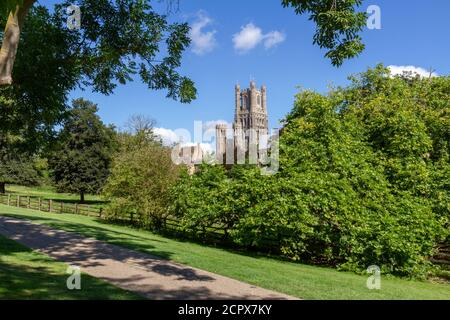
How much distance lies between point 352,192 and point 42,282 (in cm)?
1090

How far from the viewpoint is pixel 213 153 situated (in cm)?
2097

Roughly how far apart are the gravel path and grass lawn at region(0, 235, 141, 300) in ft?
1.39

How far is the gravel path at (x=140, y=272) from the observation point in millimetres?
7609

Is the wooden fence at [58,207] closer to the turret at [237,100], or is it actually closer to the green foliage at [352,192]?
the green foliage at [352,192]

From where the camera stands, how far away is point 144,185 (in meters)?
24.3

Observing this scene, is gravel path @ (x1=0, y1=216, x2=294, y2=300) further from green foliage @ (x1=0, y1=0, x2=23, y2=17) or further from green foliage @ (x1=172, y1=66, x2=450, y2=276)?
green foliage @ (x1=172, y1=66, x2=450, y2=276)

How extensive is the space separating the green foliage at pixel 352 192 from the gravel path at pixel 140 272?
18.3 feet

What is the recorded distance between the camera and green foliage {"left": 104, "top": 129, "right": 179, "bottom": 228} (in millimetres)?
23844

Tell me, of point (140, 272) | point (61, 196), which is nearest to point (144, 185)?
point (140, 272)

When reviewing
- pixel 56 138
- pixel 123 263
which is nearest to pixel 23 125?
pixel 56 138

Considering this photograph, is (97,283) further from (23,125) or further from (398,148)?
(398,148)

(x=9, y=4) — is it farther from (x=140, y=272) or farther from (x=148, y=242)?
(x=148, y=242)

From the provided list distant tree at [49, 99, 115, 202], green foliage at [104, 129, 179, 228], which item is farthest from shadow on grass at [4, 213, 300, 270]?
distant tree at [49, 99, 115, 202]
